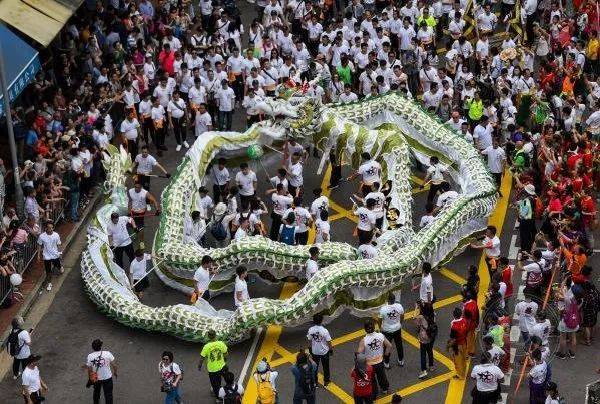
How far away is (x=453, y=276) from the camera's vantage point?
3162 centimetres

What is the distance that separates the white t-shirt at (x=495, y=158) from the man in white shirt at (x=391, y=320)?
697 cm

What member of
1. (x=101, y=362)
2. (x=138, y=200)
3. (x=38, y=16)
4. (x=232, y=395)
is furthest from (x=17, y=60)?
(x=232, y=395)

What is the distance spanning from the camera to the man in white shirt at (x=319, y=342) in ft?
89.5

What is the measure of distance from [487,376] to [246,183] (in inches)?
352

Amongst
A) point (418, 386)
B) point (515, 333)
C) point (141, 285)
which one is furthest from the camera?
point (141, 285)

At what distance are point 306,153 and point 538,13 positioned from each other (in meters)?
10.7

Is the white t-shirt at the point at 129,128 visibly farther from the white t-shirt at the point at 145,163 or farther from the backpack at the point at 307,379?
the backpack at the point at 307,379

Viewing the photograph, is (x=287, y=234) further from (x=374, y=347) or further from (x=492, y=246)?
(x=374, y=347)

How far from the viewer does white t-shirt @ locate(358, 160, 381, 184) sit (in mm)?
33188

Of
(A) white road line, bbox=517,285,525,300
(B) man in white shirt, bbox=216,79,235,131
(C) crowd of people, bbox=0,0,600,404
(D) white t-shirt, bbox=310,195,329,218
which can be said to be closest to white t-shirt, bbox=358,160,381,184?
(C) crowd of people, bbox=0,0,600,404

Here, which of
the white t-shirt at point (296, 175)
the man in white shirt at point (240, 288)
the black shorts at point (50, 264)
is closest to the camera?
the man in white shirt at point (240, 288)

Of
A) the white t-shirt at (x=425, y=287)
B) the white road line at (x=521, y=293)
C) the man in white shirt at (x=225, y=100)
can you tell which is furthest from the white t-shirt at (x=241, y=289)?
the man in white shirt at (x=225, y=100)

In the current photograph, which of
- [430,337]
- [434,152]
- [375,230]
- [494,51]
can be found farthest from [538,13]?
[430,337]

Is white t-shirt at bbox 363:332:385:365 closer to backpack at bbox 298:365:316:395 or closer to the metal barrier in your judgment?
backpack at bbox 298:365:316:395
